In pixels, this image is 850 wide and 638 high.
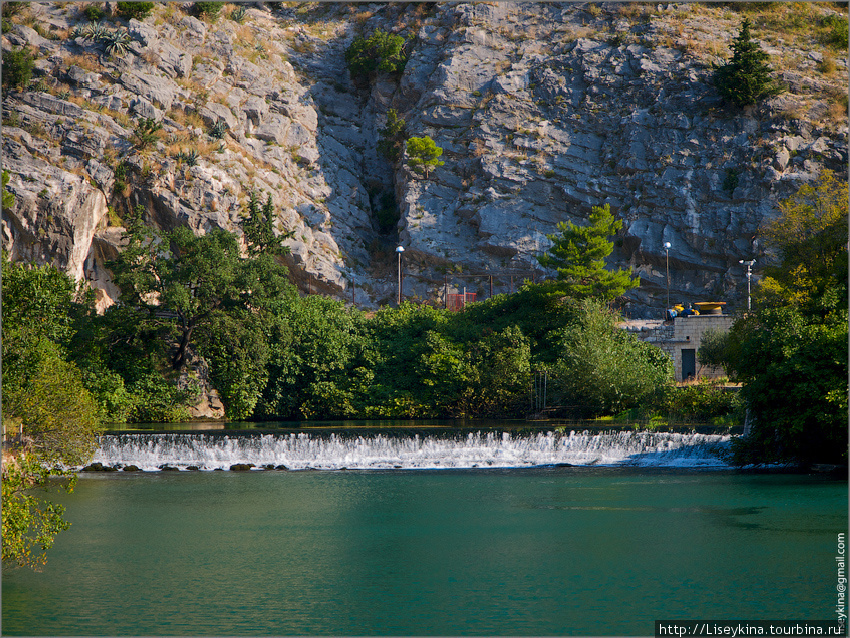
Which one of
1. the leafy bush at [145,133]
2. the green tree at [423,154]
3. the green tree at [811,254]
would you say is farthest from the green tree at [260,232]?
the green tree at [811,254]

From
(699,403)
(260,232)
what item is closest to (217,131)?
(260,232)

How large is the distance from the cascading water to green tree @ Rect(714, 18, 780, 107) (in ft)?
131

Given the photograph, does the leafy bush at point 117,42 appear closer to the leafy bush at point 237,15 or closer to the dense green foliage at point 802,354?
the leafy bush at point 237,15

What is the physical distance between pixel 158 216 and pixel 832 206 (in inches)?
1564

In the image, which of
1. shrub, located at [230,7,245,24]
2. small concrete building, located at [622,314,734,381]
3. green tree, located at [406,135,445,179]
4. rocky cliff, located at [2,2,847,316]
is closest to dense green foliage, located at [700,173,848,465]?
small concrete building, located at [622,314,734,381]

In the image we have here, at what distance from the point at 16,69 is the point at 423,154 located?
89.2 feet

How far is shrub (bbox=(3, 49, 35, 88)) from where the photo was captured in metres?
51.3

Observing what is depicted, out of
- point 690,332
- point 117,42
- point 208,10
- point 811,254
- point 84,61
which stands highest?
point 208,10

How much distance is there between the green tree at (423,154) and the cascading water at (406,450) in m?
37.4

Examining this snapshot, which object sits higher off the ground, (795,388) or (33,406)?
(795,388)

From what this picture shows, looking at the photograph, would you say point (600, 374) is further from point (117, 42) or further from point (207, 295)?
point (117, 42)

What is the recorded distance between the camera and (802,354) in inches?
776

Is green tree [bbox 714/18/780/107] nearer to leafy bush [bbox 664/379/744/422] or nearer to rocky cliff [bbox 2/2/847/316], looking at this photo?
rocky cliff [bbox 2/2/847/316]

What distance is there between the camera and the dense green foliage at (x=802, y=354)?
1919 cm
